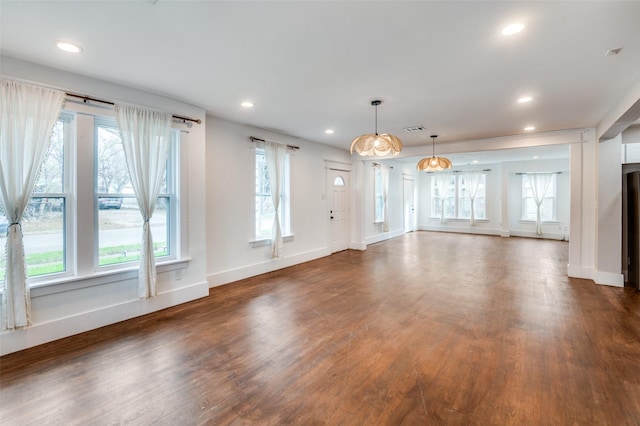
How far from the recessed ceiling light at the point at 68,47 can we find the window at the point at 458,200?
38.5ft

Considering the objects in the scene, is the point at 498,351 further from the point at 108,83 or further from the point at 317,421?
the point at 108,83

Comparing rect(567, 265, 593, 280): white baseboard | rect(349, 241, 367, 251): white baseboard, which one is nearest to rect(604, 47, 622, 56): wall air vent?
rect(567, 265, 593, 280): white baseboard

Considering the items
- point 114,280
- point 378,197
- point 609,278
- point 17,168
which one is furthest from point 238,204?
point 609,278

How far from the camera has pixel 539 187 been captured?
992 centimetres

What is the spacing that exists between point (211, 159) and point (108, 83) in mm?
1607

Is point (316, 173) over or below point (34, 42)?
below

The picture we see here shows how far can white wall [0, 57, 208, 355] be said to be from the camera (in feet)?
9.17

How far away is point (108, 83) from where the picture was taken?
3232 millimetres

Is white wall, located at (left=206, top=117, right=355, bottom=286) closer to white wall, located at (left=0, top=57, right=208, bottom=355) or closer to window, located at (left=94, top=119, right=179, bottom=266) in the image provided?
white wall, located at (left=0, top=57, right=208, bottom=355)

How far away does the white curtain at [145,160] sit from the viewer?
3355 millimetres

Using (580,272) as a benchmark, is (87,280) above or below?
above

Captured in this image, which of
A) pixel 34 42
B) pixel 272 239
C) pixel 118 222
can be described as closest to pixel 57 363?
pixel 118 222

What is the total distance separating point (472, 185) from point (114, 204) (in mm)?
11367

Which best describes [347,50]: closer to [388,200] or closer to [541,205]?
[388,200]
